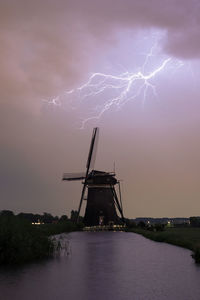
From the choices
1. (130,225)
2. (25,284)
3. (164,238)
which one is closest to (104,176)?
(130,225)

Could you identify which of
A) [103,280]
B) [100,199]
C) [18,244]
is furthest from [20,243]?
[100,199]

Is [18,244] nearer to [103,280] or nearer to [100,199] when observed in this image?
[103,280]

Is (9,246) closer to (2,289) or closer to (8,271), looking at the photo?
(8,271)

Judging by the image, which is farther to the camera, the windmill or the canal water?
the windmill

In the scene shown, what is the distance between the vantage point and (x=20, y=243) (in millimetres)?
21672

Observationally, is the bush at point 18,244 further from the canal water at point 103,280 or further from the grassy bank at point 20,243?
the canal water at point 103,280

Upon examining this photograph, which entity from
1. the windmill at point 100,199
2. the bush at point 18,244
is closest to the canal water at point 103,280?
the bush at point 18,244

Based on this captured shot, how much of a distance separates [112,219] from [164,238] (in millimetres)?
36524

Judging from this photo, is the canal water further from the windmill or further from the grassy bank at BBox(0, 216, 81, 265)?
the windmill

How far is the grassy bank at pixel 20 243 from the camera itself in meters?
21.3

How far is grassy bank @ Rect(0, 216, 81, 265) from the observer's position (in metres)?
21.3

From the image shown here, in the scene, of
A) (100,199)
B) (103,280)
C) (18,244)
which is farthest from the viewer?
(100,199)

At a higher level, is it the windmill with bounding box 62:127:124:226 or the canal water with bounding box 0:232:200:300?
the windmill with bounding box 62:127:124:226

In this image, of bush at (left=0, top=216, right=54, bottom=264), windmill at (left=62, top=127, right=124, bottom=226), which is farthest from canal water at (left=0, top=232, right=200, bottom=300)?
windmill at (left=62, top=127, right=124, bottom=226)
